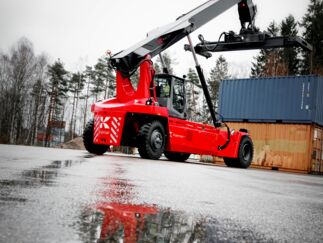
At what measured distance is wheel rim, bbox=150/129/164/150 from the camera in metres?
10.3

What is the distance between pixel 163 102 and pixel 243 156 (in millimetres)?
4045

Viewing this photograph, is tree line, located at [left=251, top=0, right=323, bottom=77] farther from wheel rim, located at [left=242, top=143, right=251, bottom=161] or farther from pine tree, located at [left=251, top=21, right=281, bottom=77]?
wheel rim, located at [left=242, top=143, right=251, bottom=161]

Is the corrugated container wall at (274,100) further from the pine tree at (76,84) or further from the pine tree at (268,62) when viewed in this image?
the pine tree at (76,84)

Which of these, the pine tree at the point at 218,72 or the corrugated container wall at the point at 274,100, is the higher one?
the pine tree at the point at 218,72

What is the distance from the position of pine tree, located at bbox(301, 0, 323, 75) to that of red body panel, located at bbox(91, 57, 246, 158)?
83.3ft

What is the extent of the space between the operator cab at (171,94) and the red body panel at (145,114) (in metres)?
0.33

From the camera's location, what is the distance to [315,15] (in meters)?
37.2

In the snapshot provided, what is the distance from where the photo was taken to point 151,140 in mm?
10273

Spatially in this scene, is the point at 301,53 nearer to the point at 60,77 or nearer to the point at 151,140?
the point at 60,77

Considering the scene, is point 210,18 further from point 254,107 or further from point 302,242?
point 302,242

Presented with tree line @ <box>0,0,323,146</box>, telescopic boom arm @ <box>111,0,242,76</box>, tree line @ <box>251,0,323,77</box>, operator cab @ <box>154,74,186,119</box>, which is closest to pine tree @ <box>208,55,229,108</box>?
tree line @ <box>0,0,323,146</box>

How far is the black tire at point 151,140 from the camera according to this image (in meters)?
10.1

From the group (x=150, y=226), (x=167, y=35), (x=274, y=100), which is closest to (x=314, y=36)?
(x=274, y=100)

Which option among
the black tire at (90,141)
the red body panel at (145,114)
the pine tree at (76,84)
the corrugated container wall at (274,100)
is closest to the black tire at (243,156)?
the red body panel at (145,114)
